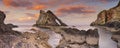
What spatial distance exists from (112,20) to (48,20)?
218cm

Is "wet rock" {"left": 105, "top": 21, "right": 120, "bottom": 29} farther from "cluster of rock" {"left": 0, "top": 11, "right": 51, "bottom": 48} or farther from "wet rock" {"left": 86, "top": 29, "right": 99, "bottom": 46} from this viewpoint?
"cluster of rock" {"left": 0, "top": 11, "right": 51, "bottom": 48}

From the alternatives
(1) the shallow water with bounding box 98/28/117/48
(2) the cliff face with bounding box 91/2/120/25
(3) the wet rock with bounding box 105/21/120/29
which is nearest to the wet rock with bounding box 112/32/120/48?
(1) the shallow water with bounding box 98/28/117/48

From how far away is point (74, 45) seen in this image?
10023 mm

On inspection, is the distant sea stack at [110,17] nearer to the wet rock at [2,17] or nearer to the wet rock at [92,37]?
the wet rock at [92,37]

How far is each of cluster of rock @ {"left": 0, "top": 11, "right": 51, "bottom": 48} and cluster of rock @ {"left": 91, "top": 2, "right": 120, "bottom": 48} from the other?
5.90ft

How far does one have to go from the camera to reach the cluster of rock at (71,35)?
1003 cm

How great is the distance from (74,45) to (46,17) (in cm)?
138

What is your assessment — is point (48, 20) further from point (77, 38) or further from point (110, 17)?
point (110, 17)

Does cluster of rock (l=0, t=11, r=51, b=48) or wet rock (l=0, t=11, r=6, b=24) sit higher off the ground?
wet rock (l=0, t=11, r=6, b=24)

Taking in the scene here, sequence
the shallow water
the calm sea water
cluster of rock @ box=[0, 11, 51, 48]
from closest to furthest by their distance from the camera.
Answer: cluster of rock @ box=[0, 11, 51, 48]
the calm sea water
the shallow water

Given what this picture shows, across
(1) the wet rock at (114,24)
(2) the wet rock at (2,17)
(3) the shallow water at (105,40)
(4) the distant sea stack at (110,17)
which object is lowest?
(3) the shallow water at (105,40)

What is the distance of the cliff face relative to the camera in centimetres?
1027

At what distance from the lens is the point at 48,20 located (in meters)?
10.4

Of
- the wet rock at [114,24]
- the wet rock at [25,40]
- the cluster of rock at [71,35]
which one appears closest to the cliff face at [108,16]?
the wet rock at [114,24]
